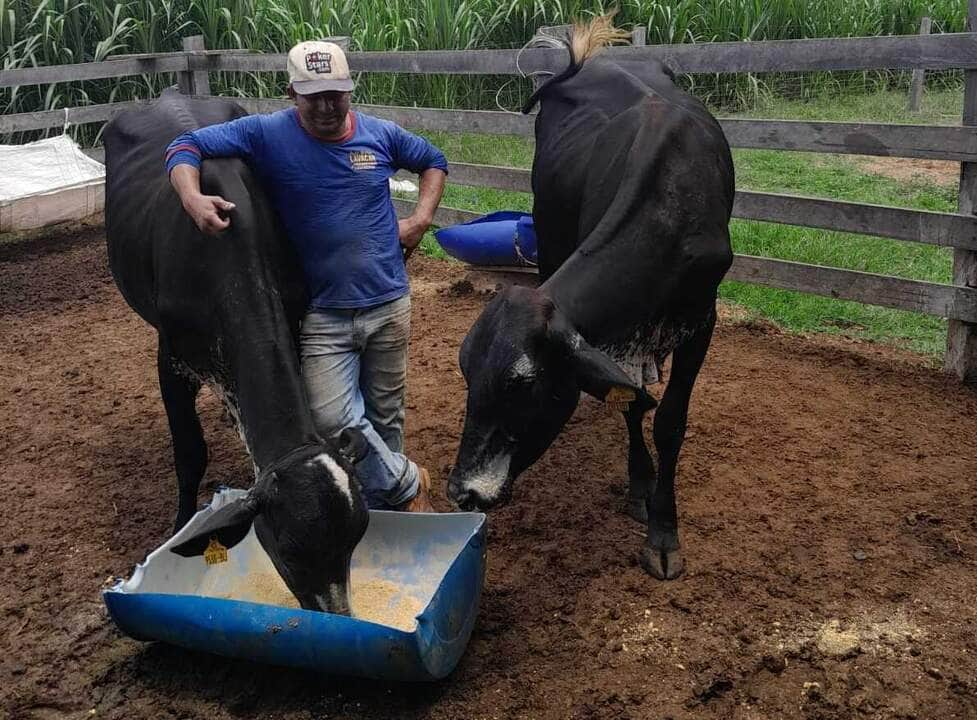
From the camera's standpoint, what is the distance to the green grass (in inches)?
269

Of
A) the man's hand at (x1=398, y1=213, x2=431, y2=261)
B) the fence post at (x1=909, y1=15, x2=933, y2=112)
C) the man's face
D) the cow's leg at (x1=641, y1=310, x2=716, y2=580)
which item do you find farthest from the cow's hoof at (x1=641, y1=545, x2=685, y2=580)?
the fence post at (x1=909, y1=15, x2=933, y2=112)

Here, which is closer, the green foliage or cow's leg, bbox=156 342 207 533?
cow's leg, bbox=156 342 207 533

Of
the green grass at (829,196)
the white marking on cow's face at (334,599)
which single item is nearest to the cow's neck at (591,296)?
the white marking on cow's face at (334,599)

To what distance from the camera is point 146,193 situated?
15.8 ft

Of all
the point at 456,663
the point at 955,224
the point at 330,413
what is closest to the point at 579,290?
the point at 330,413

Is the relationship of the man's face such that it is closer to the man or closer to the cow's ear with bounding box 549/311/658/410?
the man

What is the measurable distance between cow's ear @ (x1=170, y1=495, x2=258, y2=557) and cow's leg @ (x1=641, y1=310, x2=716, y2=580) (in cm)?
170

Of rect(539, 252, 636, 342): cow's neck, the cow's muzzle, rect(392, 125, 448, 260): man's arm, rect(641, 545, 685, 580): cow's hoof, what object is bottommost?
rect(641, 545, 685, 580): cow's hoof

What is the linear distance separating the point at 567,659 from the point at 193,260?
200 cm

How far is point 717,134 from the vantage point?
4668 millimetres

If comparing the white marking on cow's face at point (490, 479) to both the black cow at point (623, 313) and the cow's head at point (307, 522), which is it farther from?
the cow's head at point (307, 522)

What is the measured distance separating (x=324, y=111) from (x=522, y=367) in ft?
3.92

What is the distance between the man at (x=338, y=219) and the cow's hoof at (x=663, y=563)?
3.17 ft

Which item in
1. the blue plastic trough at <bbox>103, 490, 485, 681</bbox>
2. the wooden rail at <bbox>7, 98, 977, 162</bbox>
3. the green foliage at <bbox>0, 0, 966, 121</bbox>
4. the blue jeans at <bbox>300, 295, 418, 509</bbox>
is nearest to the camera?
the blue plastic trough at <bbox>103, 490, 485, 681</bbox>
